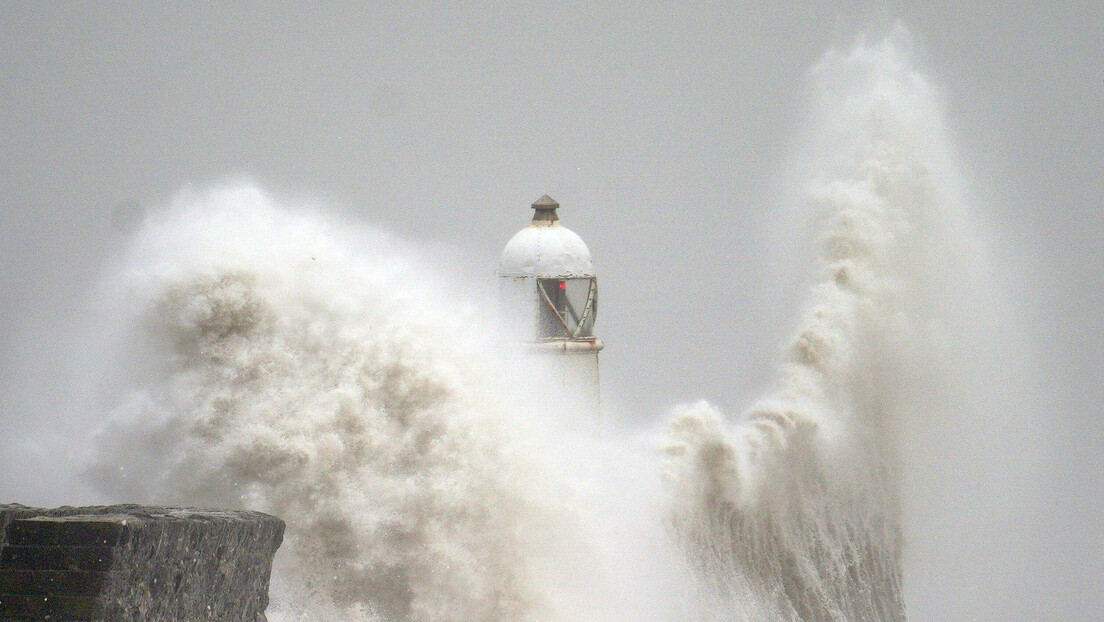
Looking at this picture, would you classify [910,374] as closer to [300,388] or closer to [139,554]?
[300,388]

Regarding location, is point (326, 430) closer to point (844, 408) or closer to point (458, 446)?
point (458, 446)

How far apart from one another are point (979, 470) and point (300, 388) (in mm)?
18459

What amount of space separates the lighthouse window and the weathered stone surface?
19871 millimetres

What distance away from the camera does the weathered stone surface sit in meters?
13.1

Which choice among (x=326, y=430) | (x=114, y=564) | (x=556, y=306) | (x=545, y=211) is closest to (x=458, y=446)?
(x=326, y=430)

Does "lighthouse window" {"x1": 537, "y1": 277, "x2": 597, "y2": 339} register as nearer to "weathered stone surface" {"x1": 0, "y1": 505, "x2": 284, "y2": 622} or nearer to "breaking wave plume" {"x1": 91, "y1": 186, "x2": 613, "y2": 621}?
"breaking wave plume" {"x1": 91, "y1": 186, "x2": 613, "y2": 621}

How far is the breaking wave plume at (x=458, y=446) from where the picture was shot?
24.0m

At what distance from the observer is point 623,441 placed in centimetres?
3266

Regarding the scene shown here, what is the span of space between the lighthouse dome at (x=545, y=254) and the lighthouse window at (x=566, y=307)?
0.20 metres

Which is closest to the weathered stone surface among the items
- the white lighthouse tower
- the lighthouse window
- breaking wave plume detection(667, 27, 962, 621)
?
breaking wave plume detection(667, 27, 962, 621)

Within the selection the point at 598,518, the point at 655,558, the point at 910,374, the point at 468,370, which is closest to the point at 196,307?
the point at 468,370

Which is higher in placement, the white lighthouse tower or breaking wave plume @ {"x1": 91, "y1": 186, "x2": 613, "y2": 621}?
the white lighthouse tower

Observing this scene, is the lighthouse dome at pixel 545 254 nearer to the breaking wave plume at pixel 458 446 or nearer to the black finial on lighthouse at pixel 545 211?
the black finial on lighthouse at pixel 545 211

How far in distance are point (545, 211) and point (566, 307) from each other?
2297 mm
